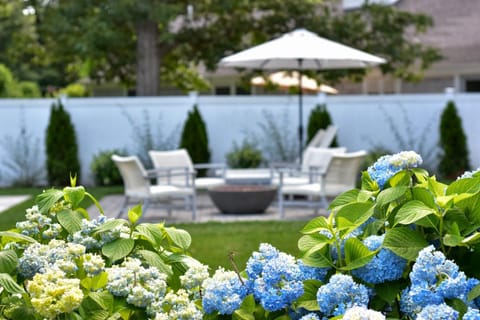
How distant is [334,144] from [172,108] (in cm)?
315

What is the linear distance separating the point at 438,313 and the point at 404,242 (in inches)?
9.6

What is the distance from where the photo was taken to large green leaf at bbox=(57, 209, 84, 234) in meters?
2.16

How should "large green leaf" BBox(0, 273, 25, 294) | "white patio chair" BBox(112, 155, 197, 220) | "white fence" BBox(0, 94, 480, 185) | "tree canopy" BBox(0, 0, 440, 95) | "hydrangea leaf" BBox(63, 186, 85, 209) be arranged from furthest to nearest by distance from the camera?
"tree canopy" BBox(0, 0, 440, 95) → "white fence" BBox(0, 94, 480, 185) → "white patio chair" BBox(112, 155, 197, 220) → "hydrangea leaf" BBox(63, 186, 85, 209) → "large green leaf" BBox(0, 273, 25, 294)

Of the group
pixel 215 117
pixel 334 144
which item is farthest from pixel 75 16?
pixel 334 144

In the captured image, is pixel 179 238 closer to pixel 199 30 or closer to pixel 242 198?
pixel 242 198

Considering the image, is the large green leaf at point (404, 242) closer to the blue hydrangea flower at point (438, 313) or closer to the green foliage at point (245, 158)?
the blue hydrangea flower at point (438, 313)

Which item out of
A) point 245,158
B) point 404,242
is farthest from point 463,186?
point 245,158

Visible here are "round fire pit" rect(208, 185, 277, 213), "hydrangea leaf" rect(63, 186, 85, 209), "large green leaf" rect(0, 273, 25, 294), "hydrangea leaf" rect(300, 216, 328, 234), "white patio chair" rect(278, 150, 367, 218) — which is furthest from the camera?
"round fire pit" rect(208, 185, 277, 213)

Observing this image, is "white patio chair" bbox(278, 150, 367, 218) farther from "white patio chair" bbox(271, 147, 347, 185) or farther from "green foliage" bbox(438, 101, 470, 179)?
"green foliage" bbox(438, 101, 470, 179)

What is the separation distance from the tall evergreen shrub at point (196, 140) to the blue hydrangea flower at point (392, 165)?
12.9 metres

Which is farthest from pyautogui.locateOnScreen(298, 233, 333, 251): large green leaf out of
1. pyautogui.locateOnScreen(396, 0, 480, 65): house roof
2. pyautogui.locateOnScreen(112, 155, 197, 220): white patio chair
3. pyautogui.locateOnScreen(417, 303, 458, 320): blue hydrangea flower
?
pyautogui.locateOnScreen(396, 0, 480, 65): house roof

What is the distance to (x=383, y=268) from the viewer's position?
187 centimetres

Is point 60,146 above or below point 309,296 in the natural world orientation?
below

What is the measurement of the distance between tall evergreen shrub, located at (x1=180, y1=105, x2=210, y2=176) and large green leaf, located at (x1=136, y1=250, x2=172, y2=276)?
12.8 metres
